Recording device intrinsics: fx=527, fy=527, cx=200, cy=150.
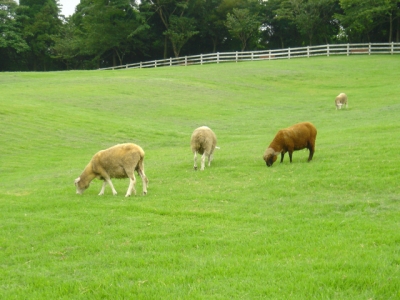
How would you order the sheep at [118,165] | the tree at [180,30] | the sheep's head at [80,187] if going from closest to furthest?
the sheep at [118,165], the sheep's head at [80,187], the tree at [180,30]

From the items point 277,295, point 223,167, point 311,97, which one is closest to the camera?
point 277,295

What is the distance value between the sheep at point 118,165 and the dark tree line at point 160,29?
59.0 meters

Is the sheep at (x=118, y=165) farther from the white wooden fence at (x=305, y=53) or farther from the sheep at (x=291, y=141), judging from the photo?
the white wooden fence at (x=305, y=53)

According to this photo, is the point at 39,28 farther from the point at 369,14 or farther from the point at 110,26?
the point at 369,14

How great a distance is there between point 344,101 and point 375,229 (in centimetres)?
2719

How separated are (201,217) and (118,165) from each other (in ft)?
11.9

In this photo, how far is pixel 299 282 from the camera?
7273 mm


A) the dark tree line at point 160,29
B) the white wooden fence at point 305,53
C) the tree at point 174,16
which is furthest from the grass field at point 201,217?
the tree at point 174,16

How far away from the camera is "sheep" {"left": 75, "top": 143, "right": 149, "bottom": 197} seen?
13781 mm

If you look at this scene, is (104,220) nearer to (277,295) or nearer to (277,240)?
(277,240)

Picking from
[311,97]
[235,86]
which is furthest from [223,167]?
[235,86]

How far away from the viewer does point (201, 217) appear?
11.2 meters

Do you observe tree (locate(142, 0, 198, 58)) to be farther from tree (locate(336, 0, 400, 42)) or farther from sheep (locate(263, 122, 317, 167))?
sheep (locate(263, 122, 317, 167))

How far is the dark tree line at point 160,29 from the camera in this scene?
74188 millimetres
